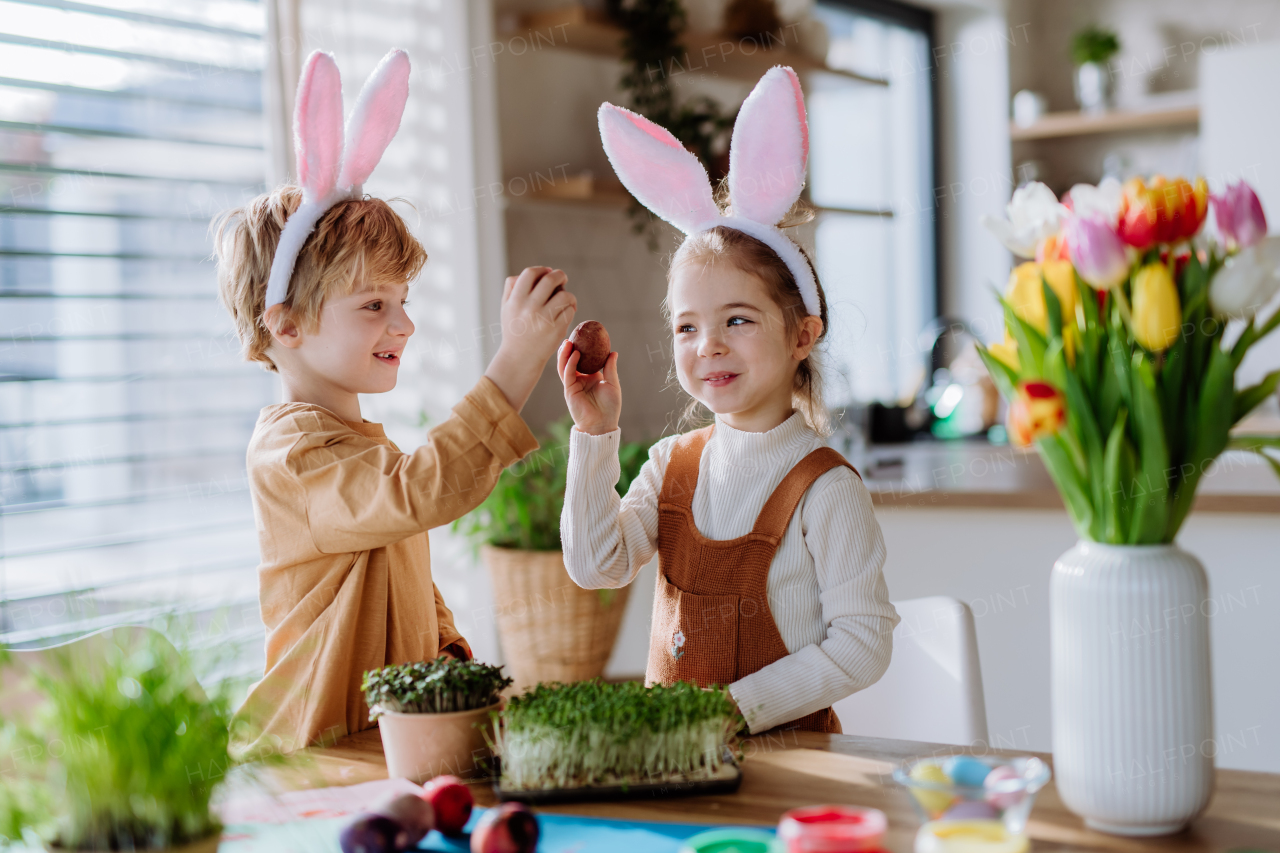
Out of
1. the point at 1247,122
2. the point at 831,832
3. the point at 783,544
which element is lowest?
the point at 831,832

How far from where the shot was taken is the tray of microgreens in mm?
953

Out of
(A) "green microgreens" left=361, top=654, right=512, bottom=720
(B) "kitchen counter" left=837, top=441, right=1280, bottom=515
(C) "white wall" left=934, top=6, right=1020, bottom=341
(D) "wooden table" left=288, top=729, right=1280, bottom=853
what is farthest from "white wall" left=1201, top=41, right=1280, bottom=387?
(A) "green microgreens" left=361, top=654, right=512, bottom=720

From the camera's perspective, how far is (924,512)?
253 cm

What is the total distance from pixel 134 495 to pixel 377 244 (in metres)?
1.42

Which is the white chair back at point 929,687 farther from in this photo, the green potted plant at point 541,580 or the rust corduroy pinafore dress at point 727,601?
the green potted plant at point 541,580

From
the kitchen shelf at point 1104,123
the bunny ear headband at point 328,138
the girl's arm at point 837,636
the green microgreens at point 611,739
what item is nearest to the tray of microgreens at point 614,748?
the green microgreens at point 611,739

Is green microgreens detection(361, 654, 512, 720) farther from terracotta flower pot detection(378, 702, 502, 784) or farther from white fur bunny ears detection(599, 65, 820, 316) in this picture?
white fur bunny ears detection(599, 65, 820, 316)

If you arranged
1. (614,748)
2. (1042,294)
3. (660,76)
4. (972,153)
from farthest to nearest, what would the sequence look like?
(972,153) < (660,76) < (614,748) < (1042,294)

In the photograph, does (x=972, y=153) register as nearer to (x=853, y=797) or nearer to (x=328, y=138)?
(x=328, y=138)

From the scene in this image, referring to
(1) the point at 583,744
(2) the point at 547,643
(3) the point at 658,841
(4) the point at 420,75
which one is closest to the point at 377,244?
(1) the point at 583,744

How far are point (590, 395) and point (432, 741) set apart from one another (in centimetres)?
44

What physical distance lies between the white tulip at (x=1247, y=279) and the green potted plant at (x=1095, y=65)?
14.8 feet

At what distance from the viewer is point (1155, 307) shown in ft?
2.63

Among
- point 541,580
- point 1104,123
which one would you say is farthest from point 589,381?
point 1104,123
